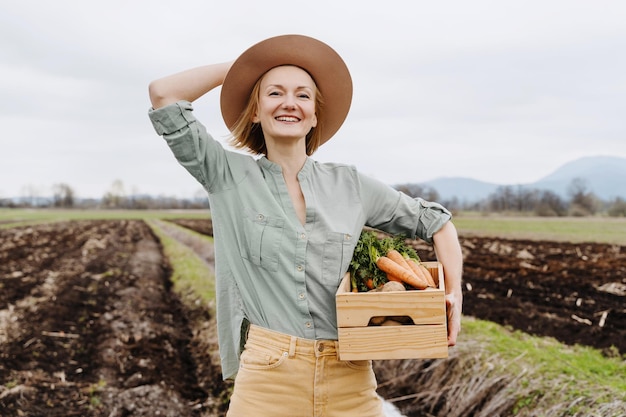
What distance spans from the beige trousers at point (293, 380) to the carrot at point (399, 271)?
384 millimetres

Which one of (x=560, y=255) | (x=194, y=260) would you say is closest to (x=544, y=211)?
(x=560, y=255)

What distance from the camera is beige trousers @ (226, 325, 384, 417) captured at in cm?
227

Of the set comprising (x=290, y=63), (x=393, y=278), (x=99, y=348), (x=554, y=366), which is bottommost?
(x=99, y=348)

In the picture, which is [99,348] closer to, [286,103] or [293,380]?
[293,380]

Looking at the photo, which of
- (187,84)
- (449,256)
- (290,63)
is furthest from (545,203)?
(187,84)

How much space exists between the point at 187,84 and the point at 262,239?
656 mm

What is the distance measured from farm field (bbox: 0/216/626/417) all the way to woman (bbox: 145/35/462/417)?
3905 mm

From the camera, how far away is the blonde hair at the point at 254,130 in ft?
8.48

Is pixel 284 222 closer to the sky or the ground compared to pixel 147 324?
closer to the sky

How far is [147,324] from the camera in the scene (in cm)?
909

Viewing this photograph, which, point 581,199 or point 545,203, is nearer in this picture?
point 581,199

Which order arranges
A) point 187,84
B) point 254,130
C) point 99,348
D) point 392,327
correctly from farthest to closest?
point 99,348 → point 254,130 → point 187,84 → point 392,327

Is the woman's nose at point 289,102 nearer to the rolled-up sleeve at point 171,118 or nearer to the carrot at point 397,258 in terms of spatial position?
the rolled-up sleeve at point 171,118

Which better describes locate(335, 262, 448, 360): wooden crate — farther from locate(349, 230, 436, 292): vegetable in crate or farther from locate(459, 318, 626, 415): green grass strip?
locate(459, 318, 626, 415): green grass strip
